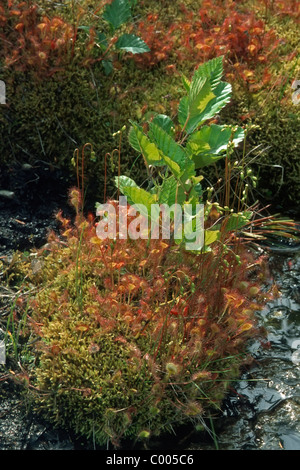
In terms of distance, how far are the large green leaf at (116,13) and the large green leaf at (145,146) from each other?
4.36 ft

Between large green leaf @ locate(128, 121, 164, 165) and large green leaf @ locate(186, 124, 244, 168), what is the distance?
0.21 metres

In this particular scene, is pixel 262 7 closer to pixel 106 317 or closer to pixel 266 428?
pixel 106 317

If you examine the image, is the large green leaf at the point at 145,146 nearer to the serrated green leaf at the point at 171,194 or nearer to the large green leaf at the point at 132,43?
the serrated green leaf at the point at 171,194

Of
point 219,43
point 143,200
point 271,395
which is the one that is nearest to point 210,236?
point 143,200

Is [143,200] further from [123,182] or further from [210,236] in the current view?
[210,236]

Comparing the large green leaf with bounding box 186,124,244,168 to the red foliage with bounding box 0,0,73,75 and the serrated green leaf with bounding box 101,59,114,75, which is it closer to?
the serrated green leaf with bounding box 101,59,114,75

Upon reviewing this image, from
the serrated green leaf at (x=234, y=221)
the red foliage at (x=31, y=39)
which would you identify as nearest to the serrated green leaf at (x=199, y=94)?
the serrated green leaf at (x=234, y=221)

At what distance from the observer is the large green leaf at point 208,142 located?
11.6 ft

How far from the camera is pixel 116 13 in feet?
14.6

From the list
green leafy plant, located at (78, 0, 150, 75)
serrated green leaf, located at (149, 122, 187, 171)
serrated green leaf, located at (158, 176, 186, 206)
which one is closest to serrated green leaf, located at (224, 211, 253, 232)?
serrated green leaf, located at (158, 176, 186, 206)

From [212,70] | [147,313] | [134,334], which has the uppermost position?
[212,70]

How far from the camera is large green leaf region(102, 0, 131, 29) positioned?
14.5ft

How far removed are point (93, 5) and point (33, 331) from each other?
9.23 feet

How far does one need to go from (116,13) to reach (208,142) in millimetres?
1483
